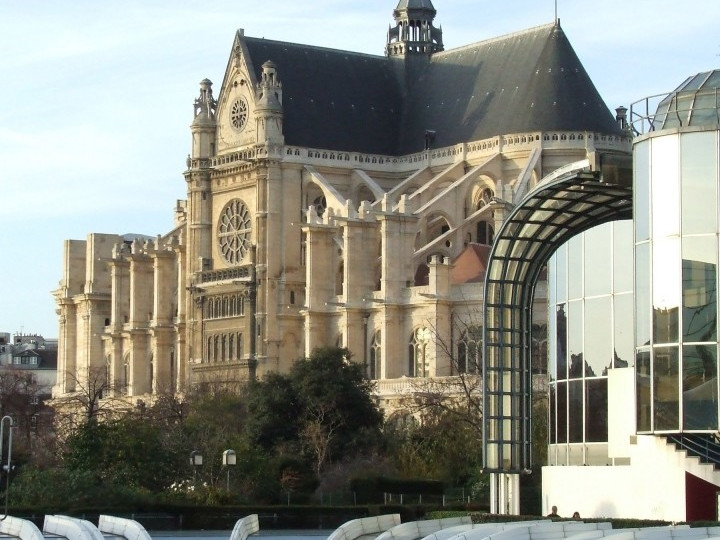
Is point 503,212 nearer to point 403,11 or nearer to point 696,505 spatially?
point 403,11

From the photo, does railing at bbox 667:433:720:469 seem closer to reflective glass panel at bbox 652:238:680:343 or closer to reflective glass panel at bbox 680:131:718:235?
reflective glass panel at bbox 652:238:680:343

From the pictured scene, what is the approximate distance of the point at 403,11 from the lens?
392 feet

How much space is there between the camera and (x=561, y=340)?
1807 inches

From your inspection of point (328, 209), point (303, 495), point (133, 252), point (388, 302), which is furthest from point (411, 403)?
point (133, 252)

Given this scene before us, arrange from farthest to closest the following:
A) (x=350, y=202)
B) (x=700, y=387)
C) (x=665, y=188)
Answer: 1. (x=350, y=202)
2. (x=665, y=188)
3. (x=700, y=387)

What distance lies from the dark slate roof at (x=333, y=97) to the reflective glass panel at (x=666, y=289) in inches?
2736

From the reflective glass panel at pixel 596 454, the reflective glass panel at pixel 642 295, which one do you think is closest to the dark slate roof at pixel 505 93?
the reflective glass panel at pixel 596 454

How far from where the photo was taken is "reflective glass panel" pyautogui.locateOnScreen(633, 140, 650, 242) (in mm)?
37938

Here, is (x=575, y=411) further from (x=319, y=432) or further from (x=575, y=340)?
(x=319, y=432)

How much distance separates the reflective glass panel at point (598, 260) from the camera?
44.1 m

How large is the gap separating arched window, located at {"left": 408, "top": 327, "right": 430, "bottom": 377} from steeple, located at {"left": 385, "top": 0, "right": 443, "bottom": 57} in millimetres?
26774

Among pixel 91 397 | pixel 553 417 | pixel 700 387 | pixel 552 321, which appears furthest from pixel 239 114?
pixel 700 387

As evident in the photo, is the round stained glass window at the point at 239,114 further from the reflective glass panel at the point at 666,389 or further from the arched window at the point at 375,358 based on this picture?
the reflective glass panel at the point at 666,389

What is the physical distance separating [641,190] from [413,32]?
81.6 m
